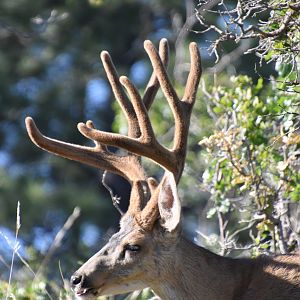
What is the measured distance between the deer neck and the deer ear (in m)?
0.17

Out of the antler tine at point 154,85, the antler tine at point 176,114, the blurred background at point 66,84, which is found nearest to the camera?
the antler tine at point 176,114

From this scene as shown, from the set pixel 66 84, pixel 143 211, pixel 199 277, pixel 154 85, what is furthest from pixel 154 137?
pixel 66 84

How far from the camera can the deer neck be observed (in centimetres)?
831

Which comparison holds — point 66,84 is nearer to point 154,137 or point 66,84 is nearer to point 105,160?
point 105,160

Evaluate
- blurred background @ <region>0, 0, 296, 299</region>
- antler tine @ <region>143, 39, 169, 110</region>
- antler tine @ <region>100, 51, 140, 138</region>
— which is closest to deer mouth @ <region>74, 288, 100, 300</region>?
antler tine @ <region>100, 51, 140, 138</region>

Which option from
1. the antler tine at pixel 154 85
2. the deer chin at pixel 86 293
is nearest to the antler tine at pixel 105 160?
the antler tine at pixel 154 85

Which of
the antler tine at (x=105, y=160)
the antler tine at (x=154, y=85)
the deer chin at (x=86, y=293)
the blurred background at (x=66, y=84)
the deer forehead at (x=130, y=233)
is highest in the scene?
the antler tine at (x=154, y=85)

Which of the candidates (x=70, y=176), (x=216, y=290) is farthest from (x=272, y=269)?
(x=70, y=176)

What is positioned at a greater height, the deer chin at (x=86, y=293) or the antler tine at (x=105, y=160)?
the antler tine at (x=105, y=160)

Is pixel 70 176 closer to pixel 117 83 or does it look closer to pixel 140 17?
pixel 140 17

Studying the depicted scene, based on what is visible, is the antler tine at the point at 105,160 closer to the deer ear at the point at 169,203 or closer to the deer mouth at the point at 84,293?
the deer ear at the point at 169,203

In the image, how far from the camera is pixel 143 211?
333 inches

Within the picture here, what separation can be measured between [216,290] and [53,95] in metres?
21.9

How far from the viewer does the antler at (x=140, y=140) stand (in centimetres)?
837
